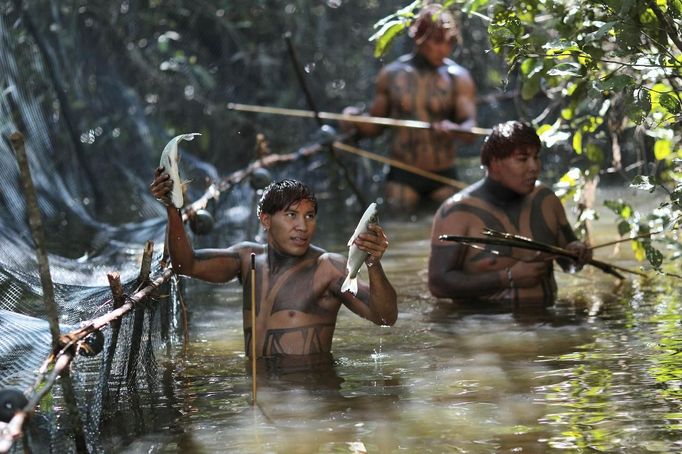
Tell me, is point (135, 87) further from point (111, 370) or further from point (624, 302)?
point (111, 370)

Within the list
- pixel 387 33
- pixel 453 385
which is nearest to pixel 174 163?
pixel 453 385

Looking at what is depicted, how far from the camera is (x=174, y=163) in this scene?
552cm

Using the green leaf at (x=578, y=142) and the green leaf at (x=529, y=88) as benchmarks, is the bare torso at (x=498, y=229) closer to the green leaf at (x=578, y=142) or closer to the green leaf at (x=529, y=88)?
the green leaf at (x=578, y=142)

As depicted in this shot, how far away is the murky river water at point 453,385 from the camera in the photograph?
192 inches

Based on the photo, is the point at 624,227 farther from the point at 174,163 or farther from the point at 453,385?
the point at 174,163

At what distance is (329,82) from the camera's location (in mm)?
16969

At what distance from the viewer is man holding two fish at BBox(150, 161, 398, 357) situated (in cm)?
615

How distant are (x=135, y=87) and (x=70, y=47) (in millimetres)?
2205

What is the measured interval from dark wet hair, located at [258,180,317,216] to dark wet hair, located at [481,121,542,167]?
5.94ft

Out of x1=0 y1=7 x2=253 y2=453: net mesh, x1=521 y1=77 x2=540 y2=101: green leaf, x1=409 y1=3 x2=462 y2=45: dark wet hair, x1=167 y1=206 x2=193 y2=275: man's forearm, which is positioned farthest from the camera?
x1=409 y1=3 x2=462 y2=45: dark wet hair

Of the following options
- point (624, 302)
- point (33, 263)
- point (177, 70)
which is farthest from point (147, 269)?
point (177, 70)

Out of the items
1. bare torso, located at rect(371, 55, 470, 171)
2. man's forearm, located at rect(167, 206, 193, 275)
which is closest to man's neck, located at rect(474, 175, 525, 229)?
man's forearm, located at rect(167, 206, 193, 275)

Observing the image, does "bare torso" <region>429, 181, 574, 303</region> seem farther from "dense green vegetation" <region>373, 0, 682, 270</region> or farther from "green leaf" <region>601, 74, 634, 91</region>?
"green leaf" <region>601, 74, 634, 91</region>

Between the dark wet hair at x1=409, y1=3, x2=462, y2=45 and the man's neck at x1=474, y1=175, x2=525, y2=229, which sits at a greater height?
the dark wet hair at x1=409, y1=3, x2=462, y2=45
